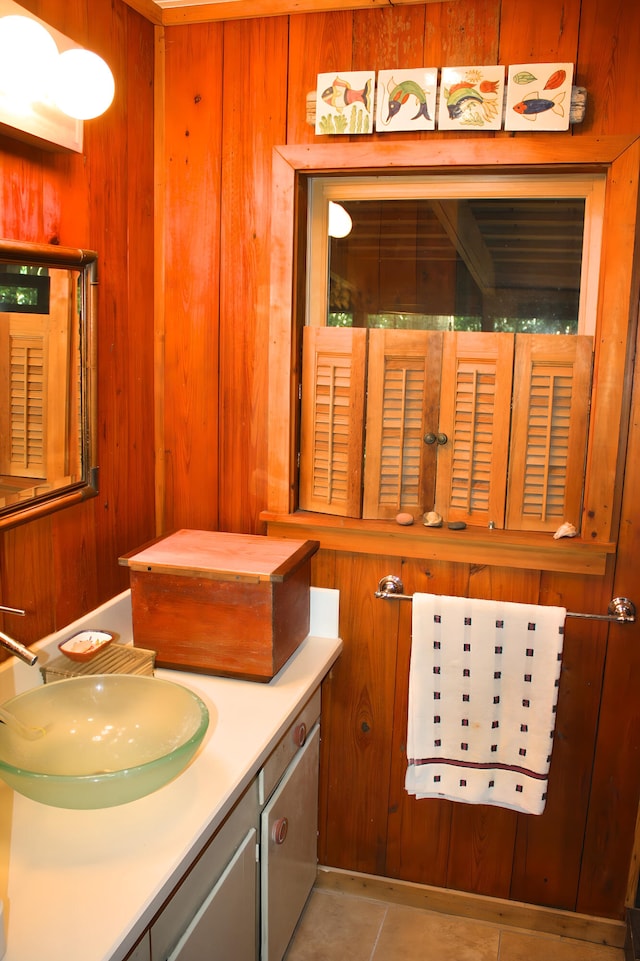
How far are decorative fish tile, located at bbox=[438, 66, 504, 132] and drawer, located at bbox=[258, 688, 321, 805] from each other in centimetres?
136

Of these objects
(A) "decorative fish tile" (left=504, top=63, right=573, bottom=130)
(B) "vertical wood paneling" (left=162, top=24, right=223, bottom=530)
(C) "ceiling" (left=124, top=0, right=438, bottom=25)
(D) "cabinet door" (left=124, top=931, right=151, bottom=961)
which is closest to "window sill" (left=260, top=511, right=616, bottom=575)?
(B) "vertical wood paneling" (left=162, top=24, right=223, bottom=530)

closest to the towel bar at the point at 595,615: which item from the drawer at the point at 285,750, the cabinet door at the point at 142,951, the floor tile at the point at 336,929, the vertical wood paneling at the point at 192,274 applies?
the drawer at the point at 285,750

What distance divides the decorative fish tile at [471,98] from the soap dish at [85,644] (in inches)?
53.5

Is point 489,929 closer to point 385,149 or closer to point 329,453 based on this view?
point 329,453

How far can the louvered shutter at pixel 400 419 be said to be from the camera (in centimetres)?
191

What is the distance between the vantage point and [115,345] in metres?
1.85

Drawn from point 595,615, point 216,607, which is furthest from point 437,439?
point 216,607

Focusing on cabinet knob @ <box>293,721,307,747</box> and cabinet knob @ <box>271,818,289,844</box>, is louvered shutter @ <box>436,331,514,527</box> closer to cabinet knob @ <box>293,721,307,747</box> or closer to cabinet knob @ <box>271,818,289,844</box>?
cabinet knob @ <box>293,721,307,747</box>

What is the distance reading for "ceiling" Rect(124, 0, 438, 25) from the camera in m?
1.80

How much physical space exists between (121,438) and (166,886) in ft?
3.59

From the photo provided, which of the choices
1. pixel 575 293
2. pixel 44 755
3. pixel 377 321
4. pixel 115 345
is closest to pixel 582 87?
pixel 575 293

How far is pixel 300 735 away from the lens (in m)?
1.79

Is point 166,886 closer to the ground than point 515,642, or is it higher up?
closer to the ground

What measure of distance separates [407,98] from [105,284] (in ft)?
2.67
